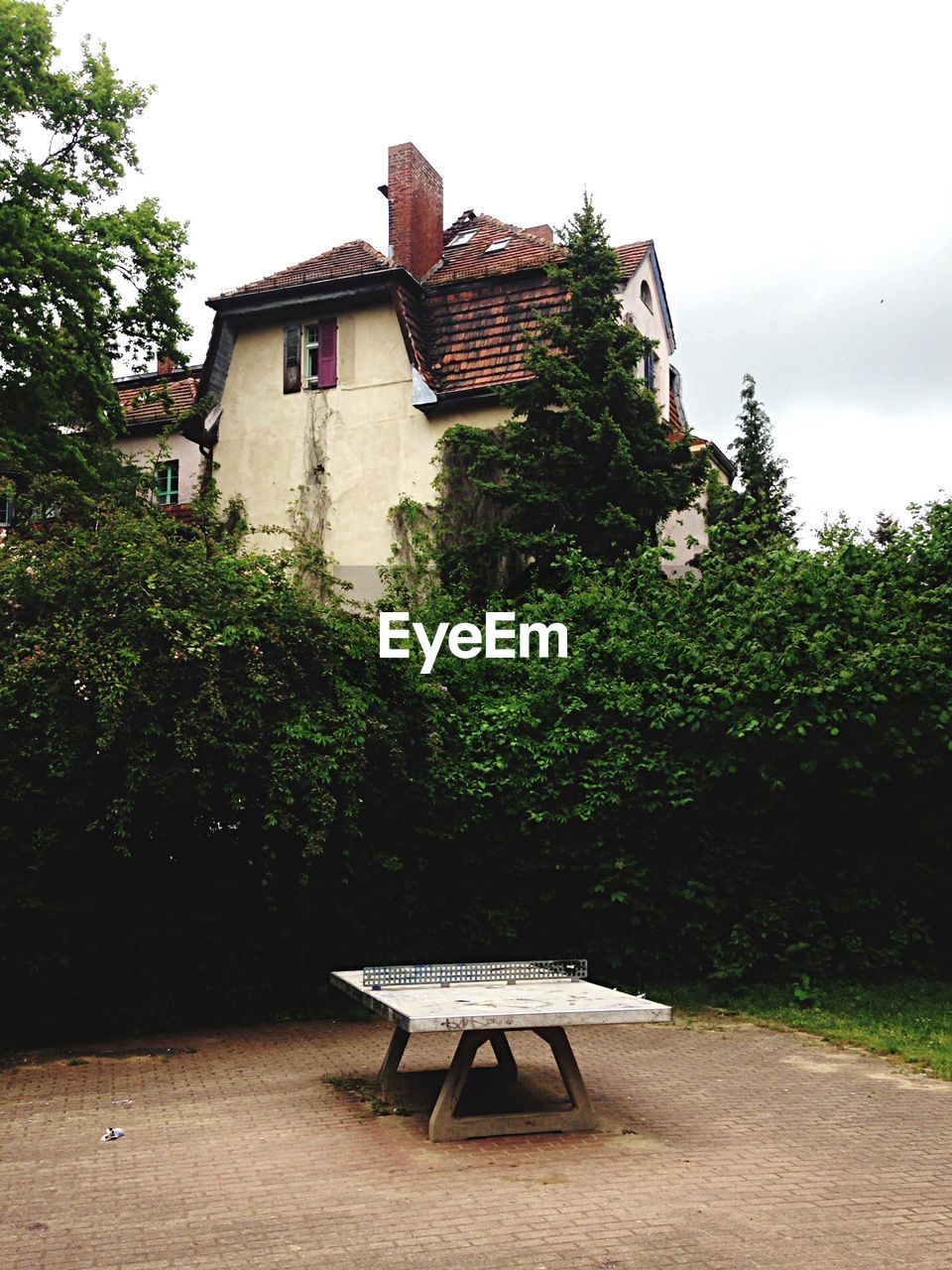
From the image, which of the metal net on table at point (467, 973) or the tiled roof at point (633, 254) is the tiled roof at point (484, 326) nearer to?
the tiled roof at point (633, 254)

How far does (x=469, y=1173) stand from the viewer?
6477 millimetres

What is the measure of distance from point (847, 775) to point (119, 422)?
1592 cm

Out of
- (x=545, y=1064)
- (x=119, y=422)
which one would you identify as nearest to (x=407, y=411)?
(x=119, y=422)

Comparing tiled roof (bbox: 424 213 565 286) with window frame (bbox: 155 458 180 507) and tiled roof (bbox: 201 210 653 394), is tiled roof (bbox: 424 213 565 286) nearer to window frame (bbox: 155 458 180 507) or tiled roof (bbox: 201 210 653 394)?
tiled roof (bbox: 201 210 653 394)

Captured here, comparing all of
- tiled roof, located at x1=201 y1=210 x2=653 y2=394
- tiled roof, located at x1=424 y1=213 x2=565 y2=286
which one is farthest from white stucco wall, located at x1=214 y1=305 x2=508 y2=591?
tiled roof, located at x1=424 y1=213 x2=565 y2=286

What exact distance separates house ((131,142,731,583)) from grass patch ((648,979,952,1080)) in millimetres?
12057

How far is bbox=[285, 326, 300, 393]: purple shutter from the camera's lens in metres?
24.9

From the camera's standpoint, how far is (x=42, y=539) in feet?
38.2

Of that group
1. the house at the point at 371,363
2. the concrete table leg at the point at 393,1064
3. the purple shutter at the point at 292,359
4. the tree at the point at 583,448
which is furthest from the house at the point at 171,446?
the concrete table leg at the point at 393,1064

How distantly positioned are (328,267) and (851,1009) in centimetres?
1890

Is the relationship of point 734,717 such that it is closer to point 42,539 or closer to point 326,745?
point 326,745

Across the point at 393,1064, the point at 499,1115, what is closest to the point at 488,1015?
the point at 499,1115

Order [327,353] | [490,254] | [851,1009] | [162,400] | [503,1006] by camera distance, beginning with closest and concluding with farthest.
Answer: [503,1006] < [851,1009] < [327,353] < [490,254] < [162,400]

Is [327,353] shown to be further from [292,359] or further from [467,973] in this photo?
[467,973]
